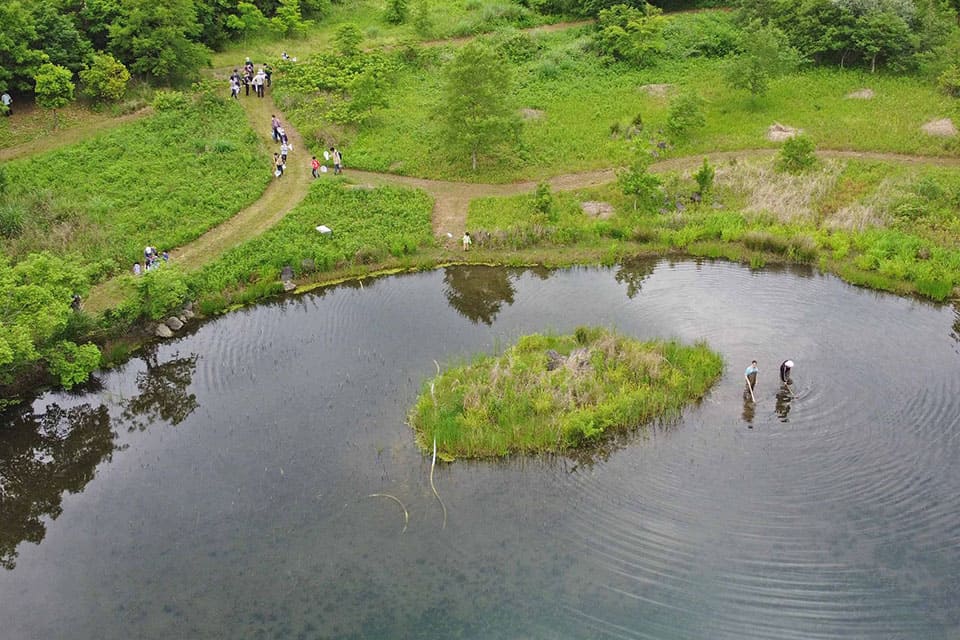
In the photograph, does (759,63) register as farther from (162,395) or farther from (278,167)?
(162,395)

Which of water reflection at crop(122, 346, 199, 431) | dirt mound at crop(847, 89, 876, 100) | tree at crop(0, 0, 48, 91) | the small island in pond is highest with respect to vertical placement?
tree at crop(0, 0, 48, 91)

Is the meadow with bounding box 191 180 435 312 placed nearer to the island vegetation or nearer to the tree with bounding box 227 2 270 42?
the island vegetation

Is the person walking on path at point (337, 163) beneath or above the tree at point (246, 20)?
beneath

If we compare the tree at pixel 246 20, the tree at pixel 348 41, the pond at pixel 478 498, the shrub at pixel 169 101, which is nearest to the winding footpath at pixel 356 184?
the shrub at pixel 169 101

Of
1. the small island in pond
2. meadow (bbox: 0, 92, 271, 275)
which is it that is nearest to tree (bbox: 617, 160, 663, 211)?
the small island in pond

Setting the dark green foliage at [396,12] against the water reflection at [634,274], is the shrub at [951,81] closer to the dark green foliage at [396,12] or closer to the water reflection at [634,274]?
the water reflection at [634,274]

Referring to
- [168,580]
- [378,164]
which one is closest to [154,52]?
[378,164]

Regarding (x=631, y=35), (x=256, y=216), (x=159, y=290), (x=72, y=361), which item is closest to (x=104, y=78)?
(x=256, y=216)
